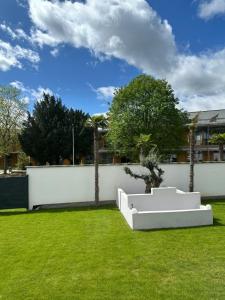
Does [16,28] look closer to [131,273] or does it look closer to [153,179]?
[153,179]

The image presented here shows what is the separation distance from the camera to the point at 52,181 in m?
17.3

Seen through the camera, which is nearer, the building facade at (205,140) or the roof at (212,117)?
the building facade at (205,140)

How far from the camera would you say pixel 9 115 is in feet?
129

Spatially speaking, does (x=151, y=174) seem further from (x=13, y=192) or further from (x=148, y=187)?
(x=13, y=192)

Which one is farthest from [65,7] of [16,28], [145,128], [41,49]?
[145,128]

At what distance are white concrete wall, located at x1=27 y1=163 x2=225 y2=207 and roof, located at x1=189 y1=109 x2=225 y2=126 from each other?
23348mm

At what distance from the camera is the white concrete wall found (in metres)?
17.2

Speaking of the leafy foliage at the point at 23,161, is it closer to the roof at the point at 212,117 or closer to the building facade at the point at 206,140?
the building facade at the point at 206,140

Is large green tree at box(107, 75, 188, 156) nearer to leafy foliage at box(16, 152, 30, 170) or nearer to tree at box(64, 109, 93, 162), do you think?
tree at box(64, 109, 93, 162)

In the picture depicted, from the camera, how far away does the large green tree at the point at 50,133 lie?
3747 centimetres

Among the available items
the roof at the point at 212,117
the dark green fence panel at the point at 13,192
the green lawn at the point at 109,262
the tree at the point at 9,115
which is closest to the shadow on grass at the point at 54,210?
the dark green fence panel at the point at 13,192

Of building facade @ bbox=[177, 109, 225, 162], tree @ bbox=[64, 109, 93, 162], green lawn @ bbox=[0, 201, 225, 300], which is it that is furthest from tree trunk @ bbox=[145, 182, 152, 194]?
building facade @ bbox=[177, 109, 225, 162]

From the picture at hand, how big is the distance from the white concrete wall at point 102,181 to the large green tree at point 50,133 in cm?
2048

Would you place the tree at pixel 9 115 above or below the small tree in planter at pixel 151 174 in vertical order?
above
